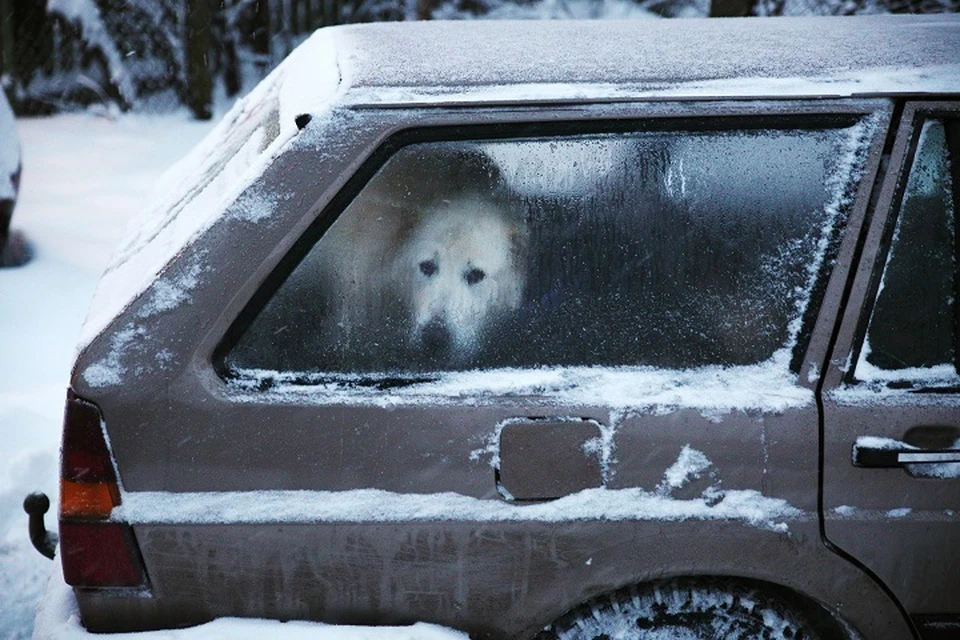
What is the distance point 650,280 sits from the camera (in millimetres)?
1753

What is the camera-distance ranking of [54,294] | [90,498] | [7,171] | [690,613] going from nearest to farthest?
[90,498] < [690,613] < [54,294] < [7,171]

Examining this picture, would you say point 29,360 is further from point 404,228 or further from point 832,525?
point 832,525

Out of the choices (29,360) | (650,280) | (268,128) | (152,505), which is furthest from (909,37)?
(29,360)

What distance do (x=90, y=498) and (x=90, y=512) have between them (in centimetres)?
3

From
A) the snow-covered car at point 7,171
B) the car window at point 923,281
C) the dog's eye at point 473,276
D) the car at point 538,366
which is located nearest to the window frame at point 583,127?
the car at point 538,366

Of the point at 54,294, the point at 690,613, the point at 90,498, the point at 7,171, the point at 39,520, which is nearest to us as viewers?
the point at 90,498

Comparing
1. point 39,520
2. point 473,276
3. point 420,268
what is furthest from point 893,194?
point 39,520

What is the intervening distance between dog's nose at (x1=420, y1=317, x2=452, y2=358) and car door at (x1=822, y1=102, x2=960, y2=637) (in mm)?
763

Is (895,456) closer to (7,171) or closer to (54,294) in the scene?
(54,294)

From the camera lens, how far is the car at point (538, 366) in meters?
1.68

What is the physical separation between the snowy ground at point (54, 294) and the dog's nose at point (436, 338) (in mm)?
558

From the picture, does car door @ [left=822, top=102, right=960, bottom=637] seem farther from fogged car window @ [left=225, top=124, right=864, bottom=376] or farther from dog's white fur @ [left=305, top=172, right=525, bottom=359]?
dog's white fur @ [left=305, top=172, right=525, bottom=359]

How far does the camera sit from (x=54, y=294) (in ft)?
17.3

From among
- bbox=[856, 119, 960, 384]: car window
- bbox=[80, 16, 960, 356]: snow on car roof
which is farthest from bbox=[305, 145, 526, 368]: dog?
bbox=[856, 119, 960, 384]: car window
